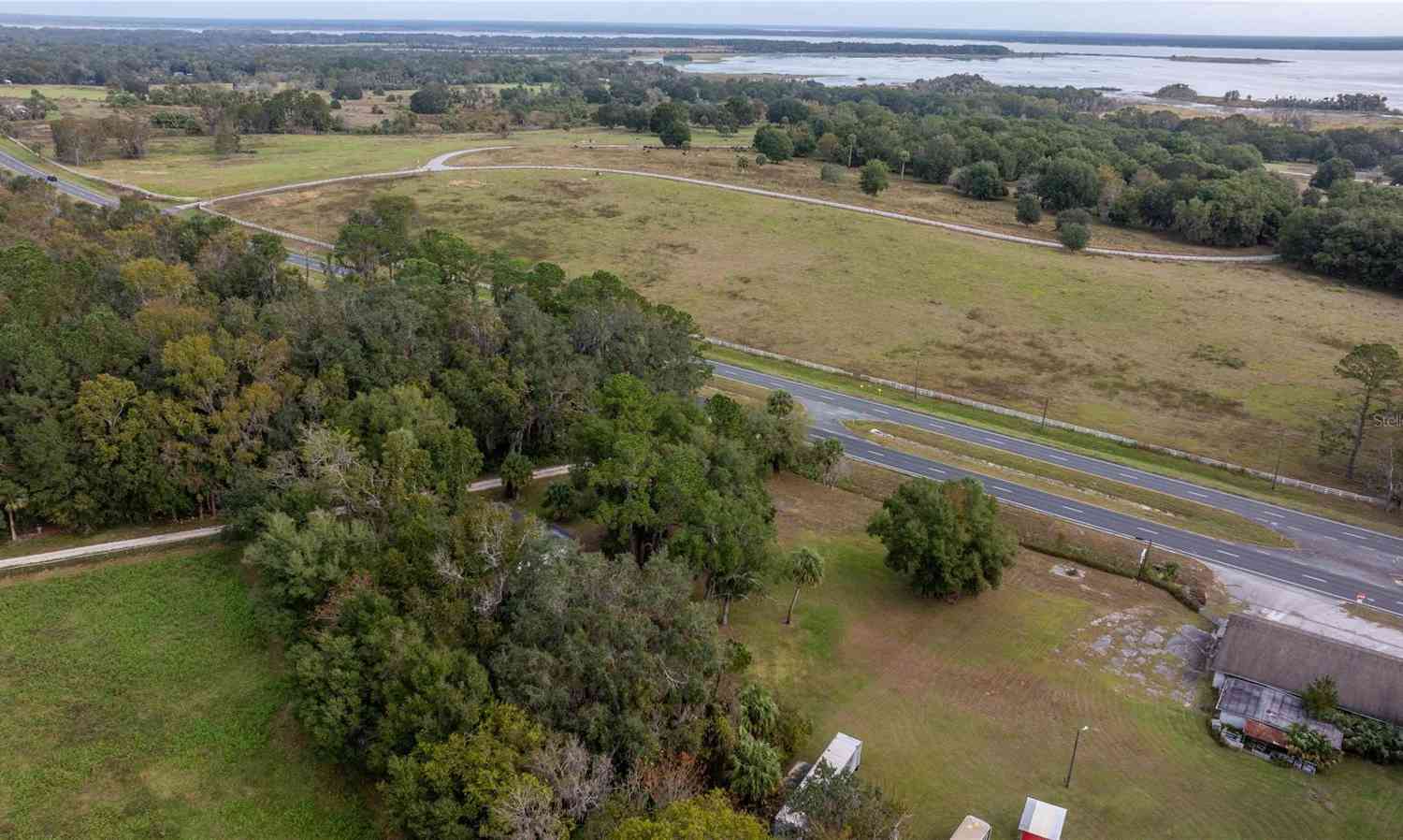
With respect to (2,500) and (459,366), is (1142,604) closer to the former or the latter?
(459,366)

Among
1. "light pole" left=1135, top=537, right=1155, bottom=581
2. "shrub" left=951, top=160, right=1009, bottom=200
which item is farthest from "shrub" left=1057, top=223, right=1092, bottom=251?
"light pole" left=1135, top=537, right=1155, bottom=581

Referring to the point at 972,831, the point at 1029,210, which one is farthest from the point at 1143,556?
the point at 1029,210

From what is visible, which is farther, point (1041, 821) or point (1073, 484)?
point (1073, 484)

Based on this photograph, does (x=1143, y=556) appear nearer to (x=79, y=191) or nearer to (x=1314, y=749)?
(x=1314, y=749)

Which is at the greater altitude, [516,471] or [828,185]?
[828,185]

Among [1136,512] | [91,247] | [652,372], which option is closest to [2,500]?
→ [91,247]

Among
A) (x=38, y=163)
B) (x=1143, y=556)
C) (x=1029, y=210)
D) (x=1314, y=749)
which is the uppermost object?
(x=1029, y=210)

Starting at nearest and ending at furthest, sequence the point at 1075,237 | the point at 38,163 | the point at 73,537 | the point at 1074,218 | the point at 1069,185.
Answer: the point at 73,537, the point at 1075,237, the point at 1074,218, the point at 1069,185, the point at 38,163

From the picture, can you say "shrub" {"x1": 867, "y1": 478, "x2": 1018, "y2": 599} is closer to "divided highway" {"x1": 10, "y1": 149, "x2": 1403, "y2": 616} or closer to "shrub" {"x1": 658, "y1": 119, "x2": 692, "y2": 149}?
"divided highway" {"x1": 10, "y1": 149, "x2": 1403, "y2": 616}
